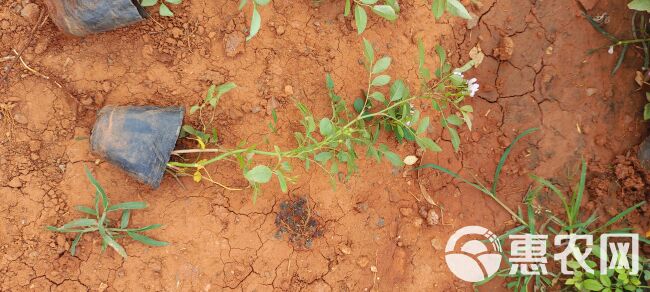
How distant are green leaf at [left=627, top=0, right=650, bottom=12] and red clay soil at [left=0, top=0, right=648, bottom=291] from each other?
0.24m

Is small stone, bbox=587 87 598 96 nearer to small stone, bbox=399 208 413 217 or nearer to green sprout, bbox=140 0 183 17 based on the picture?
small stone, bbox=399 208 413 217

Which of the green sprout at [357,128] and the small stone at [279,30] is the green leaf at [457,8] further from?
the small stone at [279,30]

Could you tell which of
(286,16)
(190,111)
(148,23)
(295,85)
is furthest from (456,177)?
(148,23)

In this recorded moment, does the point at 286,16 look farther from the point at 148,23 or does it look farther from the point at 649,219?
the point at 649,219

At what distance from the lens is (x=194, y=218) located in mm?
2965

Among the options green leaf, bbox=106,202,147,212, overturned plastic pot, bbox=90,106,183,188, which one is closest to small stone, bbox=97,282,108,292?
green leaf, bbox=106,202,147,212

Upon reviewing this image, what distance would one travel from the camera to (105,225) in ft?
9.32

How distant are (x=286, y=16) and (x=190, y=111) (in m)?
0.75

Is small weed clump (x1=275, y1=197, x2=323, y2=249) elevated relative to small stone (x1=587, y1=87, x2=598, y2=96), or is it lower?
lower

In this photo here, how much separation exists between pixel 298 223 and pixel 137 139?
0.96 metres

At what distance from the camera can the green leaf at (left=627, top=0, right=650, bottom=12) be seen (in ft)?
10.6

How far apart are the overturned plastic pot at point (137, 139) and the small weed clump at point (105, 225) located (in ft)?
0.51

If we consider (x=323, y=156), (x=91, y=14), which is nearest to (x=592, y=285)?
(x=323, y=156)

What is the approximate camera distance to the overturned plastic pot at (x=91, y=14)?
2742 mm
